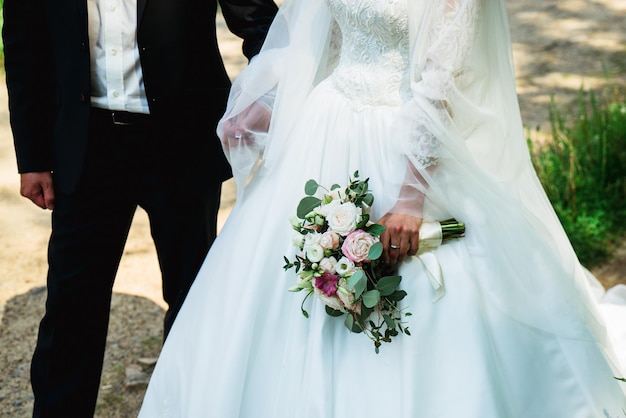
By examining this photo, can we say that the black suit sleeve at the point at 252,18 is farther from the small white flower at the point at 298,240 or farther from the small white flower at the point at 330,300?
the small white flower at the point at 330,300

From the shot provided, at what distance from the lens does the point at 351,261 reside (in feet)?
7.30

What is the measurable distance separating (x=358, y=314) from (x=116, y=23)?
1220 millimetres

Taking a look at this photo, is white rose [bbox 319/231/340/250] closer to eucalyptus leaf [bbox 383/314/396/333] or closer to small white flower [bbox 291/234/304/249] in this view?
small white flower [bbox 291/234/304/249]

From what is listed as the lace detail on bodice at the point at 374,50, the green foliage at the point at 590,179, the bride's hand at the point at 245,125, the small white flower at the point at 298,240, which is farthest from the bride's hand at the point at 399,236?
the green foliage at the point at 590,179

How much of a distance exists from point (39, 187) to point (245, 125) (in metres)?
0.75

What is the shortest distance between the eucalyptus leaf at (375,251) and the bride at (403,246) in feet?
0.24

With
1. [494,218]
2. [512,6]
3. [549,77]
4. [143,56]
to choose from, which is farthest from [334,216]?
[512,6]

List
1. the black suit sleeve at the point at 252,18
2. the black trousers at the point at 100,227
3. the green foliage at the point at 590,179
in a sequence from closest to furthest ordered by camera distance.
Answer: the black trousers at the point at 100,227 < the black suit sleeve at the point at 252,18 < the green foliage at the point at 590,179

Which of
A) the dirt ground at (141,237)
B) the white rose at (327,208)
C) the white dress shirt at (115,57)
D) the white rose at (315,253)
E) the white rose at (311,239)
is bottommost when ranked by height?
the dirt ground at (141,237)

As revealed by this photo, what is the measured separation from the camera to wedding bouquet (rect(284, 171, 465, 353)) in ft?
7.29

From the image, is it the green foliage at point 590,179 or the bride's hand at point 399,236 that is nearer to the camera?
the bride's hand at point 399,236

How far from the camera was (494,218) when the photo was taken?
7.74 ft

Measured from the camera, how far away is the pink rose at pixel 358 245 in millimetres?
2209

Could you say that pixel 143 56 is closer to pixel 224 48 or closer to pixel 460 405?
pixel 460 405
